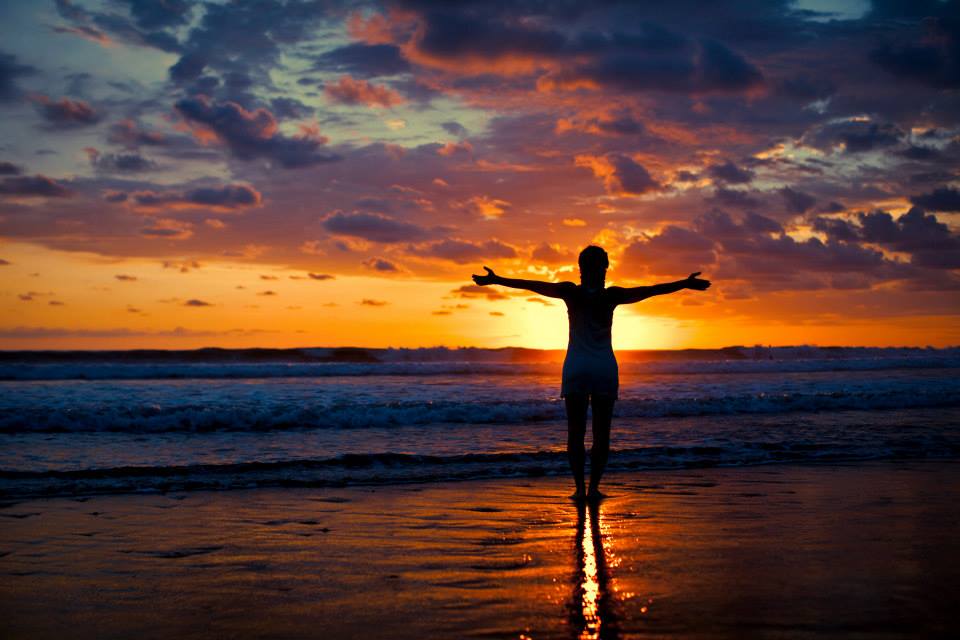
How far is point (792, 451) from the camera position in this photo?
1110 cm

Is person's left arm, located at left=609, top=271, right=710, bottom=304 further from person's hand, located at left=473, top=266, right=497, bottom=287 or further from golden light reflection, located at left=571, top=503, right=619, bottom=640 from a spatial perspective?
golden light reflection, located at left=571, top=503, right=619, bottom=640

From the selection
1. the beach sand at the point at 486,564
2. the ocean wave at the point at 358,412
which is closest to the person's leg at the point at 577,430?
the beach sand at the point at 486,564

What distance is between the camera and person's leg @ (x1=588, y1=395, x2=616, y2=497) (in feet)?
23.7

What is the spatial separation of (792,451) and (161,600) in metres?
9.17

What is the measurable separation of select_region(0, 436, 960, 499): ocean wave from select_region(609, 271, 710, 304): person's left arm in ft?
10.2

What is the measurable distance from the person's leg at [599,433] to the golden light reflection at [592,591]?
4.32ft

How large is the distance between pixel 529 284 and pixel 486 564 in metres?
2.78

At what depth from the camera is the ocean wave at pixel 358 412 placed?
1457 cm

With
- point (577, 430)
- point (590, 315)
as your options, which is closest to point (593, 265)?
point (590, 315)

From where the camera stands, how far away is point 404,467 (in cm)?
992

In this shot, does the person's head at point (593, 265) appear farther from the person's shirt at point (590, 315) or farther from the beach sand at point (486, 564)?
the beach sand at point (486, 564)

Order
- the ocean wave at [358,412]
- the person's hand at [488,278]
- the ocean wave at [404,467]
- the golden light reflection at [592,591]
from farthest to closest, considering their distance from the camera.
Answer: the ocean wave at [358,412], the ocean wave at [404,467], the person's hand at [488,278], the golden light reflection at [592,591]

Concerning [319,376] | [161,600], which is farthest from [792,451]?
[319,376]

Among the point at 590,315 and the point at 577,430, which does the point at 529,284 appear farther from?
the point at 577,430
